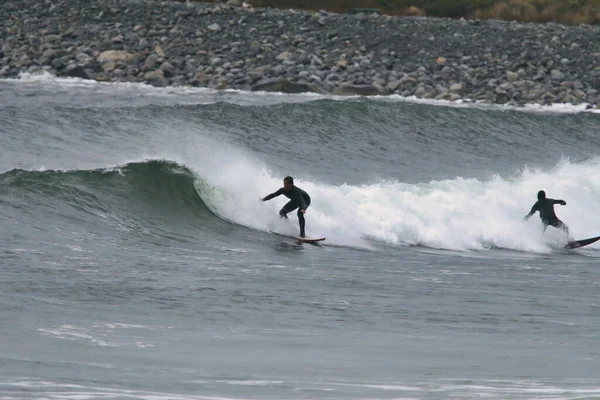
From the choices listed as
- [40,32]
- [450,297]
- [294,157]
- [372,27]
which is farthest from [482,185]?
[40,32]

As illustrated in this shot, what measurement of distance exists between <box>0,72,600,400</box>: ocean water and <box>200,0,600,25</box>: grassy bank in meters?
21.3

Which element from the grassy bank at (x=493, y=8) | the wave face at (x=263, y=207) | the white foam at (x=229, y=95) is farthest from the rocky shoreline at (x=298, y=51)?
the wave face at (x=263, y=207)

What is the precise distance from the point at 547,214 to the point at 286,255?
6.26m

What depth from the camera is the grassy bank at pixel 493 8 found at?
52.8 m

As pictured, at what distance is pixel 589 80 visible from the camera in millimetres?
38938

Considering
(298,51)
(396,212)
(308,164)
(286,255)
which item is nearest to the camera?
(286,255)

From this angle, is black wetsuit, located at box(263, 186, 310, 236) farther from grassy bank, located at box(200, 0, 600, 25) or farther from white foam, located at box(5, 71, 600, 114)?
grassy bank, located at box(200, 0, 600, 25)

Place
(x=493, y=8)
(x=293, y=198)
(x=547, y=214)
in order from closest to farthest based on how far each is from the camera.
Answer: (x=293, y=198) < (x=547, y=214) < (x=493, y=8)

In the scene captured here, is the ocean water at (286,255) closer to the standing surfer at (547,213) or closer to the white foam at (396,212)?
the white foam at (396,212)

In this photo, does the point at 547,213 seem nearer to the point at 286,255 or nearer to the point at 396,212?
the point at 396,212

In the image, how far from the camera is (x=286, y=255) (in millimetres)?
16078

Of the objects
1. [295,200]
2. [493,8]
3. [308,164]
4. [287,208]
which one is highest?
[493,8]

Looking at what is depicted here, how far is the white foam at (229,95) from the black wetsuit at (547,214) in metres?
12.7

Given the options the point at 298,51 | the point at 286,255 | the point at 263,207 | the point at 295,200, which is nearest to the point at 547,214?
the point at 295,200
